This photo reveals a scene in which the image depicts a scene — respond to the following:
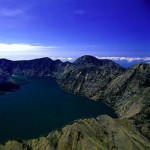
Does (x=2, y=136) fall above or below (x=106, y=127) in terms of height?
below

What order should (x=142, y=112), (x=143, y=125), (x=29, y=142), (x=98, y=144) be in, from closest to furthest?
(x=98, y=144), (x=29, y=142), (x=143, y=125), (x=142, y=112)

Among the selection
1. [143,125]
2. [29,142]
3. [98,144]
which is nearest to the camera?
[98,144]

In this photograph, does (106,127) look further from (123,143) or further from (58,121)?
(58,121)

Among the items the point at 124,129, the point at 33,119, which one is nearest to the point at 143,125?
the point at 124,129

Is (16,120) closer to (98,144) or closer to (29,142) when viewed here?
(29,142)

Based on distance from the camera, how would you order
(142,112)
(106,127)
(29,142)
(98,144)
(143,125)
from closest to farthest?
(98,144) → (29,142) → (106,127) → (143,125) → (142,112)

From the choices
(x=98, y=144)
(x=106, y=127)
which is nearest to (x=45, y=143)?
(x=98, y=144)

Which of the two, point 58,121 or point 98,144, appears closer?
point 98,144
